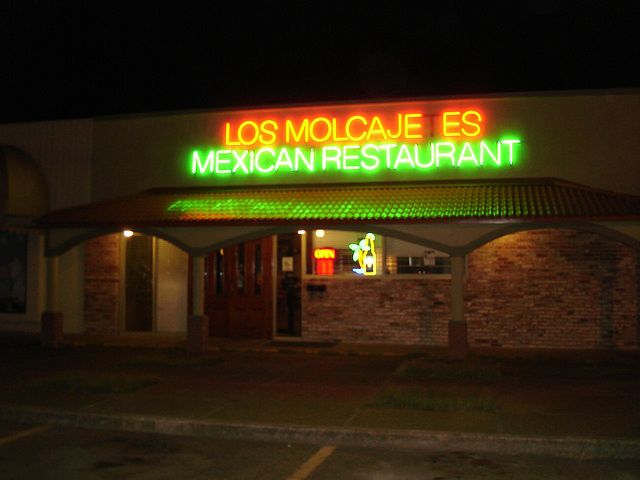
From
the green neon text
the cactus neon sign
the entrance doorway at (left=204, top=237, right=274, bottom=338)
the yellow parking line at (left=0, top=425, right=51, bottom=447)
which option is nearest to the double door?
the entrance doorway at (left=204, top=237, right=274, bottom=338)

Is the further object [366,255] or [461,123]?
[366,255]

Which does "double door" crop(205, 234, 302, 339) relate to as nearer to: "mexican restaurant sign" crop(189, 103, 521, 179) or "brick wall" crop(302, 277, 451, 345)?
"brick wall" crop(302, 277, 451, 345)

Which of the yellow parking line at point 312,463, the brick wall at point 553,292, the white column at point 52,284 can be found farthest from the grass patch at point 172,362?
the brick wall at point 553,292

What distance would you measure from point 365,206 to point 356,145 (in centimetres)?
223

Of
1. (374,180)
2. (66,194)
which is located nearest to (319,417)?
(374,180)

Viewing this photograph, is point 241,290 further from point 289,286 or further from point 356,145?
point 356,145

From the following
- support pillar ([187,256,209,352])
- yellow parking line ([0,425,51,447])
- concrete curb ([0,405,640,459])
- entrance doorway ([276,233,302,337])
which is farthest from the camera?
entrance doorway ([276,233,302,337])

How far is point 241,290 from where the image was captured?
17172 mm

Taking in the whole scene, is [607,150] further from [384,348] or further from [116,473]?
[116,473]

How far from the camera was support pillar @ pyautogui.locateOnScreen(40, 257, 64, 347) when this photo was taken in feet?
51.6

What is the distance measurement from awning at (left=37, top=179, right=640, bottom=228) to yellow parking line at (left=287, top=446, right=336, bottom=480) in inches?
242

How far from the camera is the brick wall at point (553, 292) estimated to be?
15.0 m

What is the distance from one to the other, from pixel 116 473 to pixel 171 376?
16.4 feet

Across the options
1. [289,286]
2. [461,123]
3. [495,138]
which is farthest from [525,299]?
[289,286]
